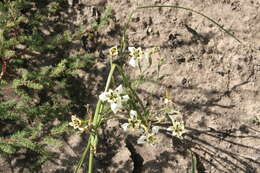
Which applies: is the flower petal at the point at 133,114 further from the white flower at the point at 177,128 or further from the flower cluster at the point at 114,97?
the white flower at the point at 177,128

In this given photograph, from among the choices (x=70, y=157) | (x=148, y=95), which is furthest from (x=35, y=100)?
(x=148, y=95)

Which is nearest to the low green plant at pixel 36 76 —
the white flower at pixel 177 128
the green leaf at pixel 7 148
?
the green leaf at pixel 7 148

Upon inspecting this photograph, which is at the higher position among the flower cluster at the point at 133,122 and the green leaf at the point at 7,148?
the flower cluster at the point at 133,122

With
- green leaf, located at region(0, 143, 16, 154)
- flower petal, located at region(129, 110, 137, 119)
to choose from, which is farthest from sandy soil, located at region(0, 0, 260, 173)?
flower petal, located at region(129, 110, 137, 119)

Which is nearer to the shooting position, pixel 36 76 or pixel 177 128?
pixel 177 128

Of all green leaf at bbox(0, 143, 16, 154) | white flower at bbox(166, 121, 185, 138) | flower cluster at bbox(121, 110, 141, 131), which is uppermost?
flower cluster at bbox(121, 110, 141, 131)

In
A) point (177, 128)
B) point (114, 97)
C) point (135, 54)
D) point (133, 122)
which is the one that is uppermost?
point (135, 54)

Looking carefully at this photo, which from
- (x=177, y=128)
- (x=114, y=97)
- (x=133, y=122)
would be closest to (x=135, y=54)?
(x=114, y=97)

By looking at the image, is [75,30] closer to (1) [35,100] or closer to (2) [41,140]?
(1) [35,100]

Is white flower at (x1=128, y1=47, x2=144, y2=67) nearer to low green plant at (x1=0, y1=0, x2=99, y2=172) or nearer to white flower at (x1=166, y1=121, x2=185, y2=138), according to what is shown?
white flower at (x1=166, y1=121, x2=185, y2=138)

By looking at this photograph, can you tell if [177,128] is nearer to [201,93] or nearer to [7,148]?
[201,93]

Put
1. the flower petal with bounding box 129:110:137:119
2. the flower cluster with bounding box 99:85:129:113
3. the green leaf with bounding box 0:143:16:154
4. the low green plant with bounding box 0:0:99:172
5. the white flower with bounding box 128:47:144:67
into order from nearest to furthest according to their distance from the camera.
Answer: the flower cluster with bounding box 99:85:129:113 → the flower petal with bounding box 129:110:137:119 → the white flower with bounding box 128:47:144:67 → the green leaf with bounding box 0:143:16:154 → the low green plant with bounding box 0:0:99:172
